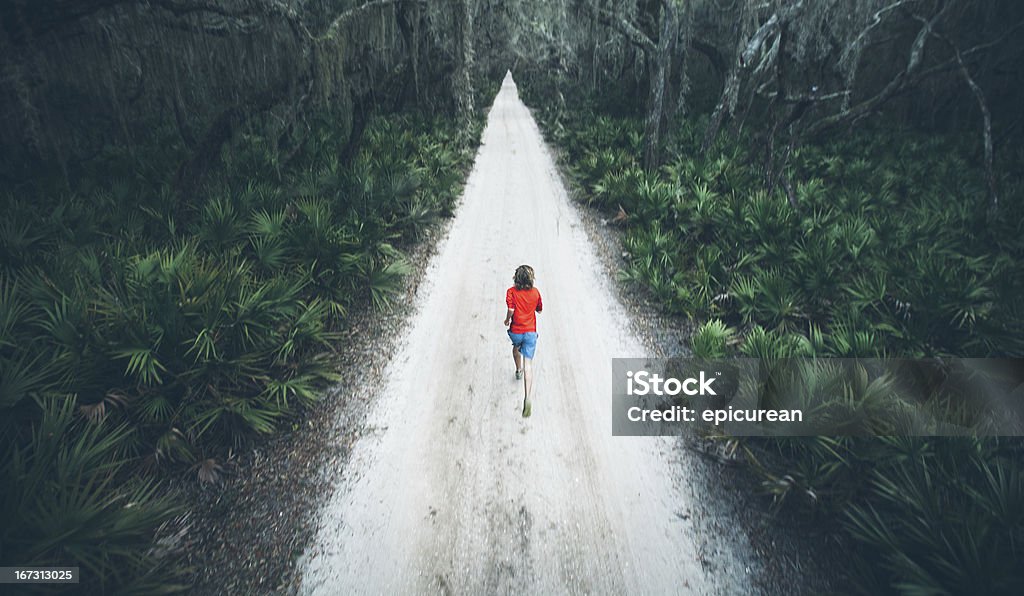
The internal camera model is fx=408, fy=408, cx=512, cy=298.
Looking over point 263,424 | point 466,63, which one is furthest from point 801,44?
point 263,424

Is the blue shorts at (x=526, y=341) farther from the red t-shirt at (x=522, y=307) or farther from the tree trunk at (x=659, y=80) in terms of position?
the tree trunk at (x=659, y=80)

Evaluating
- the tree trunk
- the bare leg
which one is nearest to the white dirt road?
the bare leg

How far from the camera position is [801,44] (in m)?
13.5

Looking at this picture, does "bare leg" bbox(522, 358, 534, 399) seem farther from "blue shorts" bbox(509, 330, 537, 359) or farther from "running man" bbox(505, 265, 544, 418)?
"blue shorts" bbox(509, 330, 537, 359)

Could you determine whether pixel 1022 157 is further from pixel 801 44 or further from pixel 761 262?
pixel 761 262

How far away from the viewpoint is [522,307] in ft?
15.6

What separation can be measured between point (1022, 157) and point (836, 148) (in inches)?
175

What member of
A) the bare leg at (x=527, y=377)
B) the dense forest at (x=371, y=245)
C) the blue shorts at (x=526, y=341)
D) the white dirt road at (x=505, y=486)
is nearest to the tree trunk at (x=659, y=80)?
the dense forest at (x=371, y=245)

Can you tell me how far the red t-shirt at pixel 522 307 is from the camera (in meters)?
4.73

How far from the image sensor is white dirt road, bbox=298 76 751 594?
10.9 feet

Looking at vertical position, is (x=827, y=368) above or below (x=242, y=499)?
above

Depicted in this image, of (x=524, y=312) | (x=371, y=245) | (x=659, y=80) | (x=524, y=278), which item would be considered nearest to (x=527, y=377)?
(x=524, y=312)

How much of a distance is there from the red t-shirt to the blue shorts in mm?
58

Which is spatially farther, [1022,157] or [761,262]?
[1022,157]
